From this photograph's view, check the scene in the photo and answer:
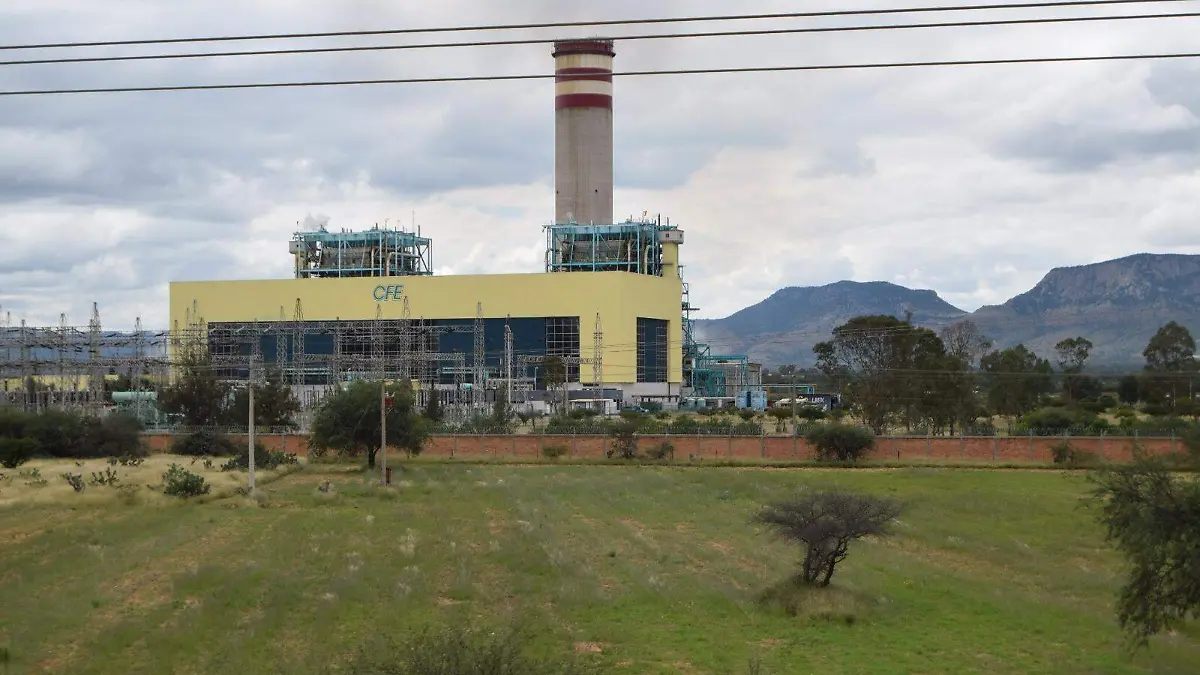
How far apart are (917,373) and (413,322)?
155 feet

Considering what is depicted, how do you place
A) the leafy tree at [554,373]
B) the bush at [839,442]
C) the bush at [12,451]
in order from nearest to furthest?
the bush at [12,451]
the bush at [839,442]
the leafy tree at [554,373]

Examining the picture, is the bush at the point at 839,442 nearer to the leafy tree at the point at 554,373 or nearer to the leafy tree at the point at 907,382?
the leafy tree at the point at 907,382

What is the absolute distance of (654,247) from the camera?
11606cm

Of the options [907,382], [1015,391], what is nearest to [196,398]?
[907,382]

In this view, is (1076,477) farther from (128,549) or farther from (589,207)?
(589,207)

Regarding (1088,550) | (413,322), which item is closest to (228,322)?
(413,322)

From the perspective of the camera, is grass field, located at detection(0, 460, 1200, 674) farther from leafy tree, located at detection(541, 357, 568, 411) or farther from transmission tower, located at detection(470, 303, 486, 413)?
leafy tree, located at detection(541, 357, 568, 411)

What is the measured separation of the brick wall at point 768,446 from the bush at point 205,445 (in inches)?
60.7

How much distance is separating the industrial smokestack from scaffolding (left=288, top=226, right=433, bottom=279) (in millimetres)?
15486

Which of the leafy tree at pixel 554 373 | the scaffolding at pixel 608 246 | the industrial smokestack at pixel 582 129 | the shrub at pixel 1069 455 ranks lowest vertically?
the shrub at pixel 1069 455

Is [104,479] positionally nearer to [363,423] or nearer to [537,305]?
[363,423]

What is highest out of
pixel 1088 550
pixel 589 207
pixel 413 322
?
pixel 589 207

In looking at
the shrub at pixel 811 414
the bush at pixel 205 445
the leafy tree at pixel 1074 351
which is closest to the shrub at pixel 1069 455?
the shrub at pixel 811 414

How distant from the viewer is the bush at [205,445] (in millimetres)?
61125
